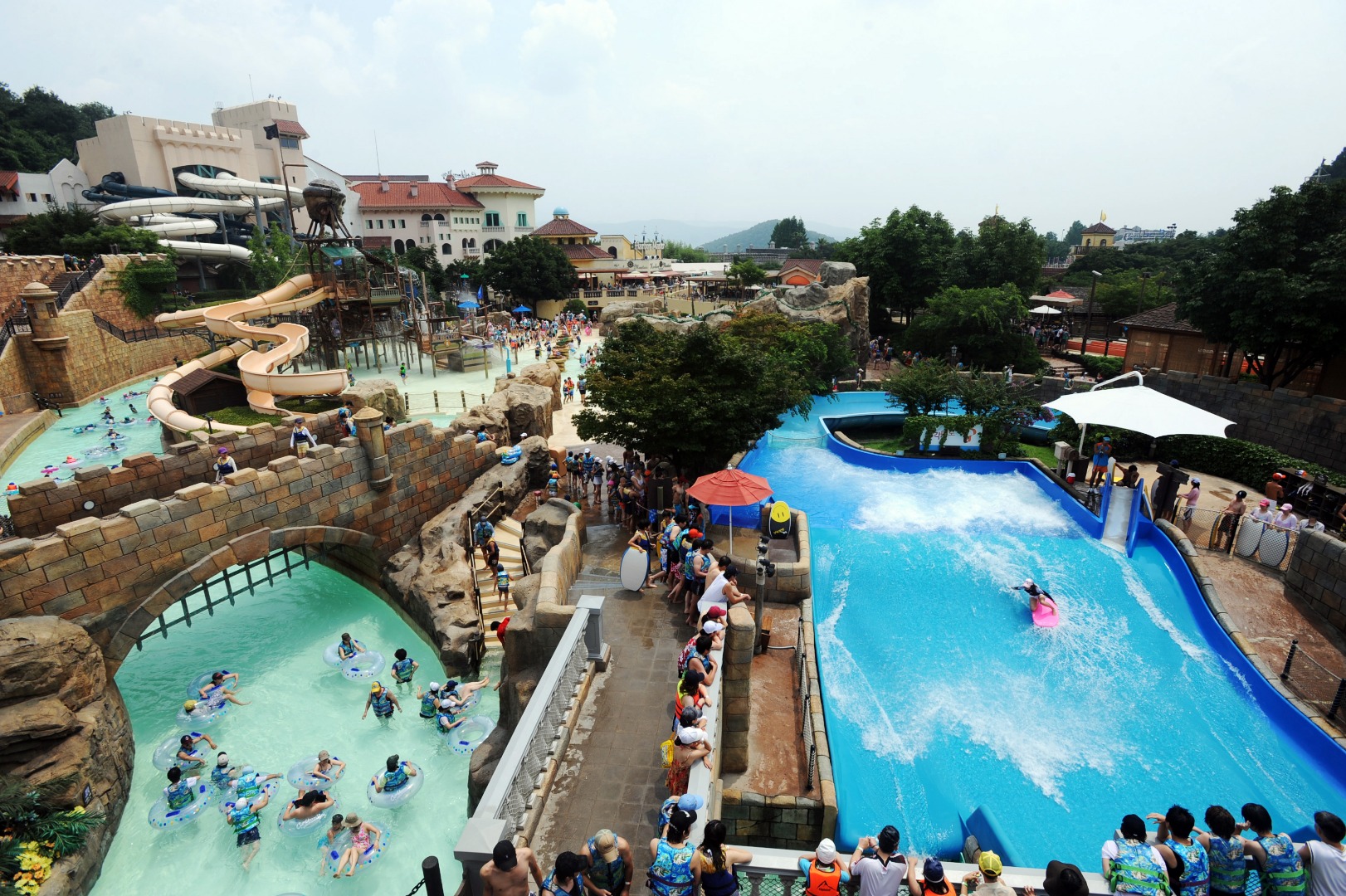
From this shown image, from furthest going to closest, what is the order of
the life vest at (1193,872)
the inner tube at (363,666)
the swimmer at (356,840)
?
Answer: the inner tube at (363,666) → the swimmer at (356,840) → the life vest at (1193,872)

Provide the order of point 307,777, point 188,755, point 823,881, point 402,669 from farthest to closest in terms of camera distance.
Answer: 1. point 402,669
2. point 188,755
3. point 307,777
4. point 823,881

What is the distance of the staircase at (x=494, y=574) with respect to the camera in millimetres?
13789

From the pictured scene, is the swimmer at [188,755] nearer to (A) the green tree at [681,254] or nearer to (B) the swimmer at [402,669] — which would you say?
(B) the swimmer at [402,669]

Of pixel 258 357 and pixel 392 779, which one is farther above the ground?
pixel 258 357

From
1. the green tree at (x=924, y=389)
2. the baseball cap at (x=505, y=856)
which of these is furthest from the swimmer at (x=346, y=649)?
the green tree at (x=924, y=389)

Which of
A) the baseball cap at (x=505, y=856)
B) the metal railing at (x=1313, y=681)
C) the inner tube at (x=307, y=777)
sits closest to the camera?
the baseball cap at (x=505, y=856)

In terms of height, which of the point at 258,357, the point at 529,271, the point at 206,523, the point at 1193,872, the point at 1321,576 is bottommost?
the point at 1321,576

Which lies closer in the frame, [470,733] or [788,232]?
[470,733]

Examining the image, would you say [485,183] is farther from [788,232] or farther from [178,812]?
[788,232]

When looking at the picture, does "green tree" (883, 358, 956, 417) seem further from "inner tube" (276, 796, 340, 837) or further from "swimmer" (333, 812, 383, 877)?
"inner tube" (276, 796, 340, 837)

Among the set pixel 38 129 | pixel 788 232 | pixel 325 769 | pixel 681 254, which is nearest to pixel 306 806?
pixel 325 769

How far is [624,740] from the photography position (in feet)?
23.8

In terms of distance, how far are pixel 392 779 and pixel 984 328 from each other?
2940 cm

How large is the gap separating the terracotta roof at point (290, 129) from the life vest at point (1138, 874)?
7518cm
